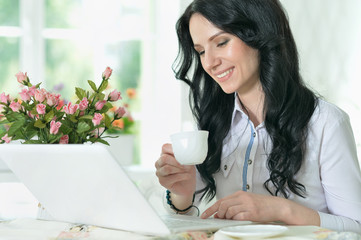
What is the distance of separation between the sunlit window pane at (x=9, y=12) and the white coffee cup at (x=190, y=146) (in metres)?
2.88

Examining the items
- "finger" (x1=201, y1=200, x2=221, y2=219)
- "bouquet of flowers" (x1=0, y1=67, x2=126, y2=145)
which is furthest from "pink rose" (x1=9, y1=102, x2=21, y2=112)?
"finger" (x1=201, y1=200, x2=221, y2=219)

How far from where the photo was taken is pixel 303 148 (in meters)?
1.69

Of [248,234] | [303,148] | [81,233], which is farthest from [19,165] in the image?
[303,148]

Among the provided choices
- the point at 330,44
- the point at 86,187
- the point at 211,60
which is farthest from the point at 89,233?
the point at 330,44

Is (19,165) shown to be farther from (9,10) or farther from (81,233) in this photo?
(9,10)

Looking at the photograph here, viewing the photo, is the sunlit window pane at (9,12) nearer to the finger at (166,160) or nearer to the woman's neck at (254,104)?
the woman's neck at (254,104)

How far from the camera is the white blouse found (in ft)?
5.15

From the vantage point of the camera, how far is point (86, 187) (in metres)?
1.06

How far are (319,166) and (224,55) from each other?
45 centimetres

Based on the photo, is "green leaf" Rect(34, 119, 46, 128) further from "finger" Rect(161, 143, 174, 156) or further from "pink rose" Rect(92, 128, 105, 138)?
"finger" Rect(161, 143, 174, 156)

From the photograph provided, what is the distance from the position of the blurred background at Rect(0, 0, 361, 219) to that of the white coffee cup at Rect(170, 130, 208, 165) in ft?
7.53

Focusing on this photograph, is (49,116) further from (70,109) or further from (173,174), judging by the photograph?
(173,174)

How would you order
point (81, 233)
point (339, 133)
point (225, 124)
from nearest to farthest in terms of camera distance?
point (81, 233) → point (339, 133) → point (225, 124)

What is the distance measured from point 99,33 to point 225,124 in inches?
89.8
